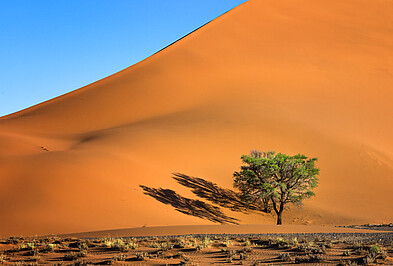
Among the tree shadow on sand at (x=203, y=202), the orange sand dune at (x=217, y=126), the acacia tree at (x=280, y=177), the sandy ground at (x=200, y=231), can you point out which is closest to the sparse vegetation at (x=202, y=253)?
the sandy ground at (x=200, y=231)

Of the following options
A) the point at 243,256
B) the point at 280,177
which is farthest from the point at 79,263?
the point at 280,177

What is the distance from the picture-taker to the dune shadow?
2600 cm

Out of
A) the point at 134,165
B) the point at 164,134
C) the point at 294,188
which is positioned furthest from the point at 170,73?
the point at 294,188

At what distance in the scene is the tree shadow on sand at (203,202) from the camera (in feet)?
86.1

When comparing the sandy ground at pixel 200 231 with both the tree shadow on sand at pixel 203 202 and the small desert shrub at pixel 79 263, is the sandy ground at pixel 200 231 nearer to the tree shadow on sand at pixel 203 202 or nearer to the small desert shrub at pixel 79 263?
the tree shadow on sand at pixel 203 202

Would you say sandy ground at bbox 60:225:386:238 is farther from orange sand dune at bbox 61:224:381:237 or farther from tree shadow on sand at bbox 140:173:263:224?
tree shadow on sand at bbox 140:173:263:224

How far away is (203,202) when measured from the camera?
27.9m

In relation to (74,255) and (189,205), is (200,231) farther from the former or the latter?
(189,205)

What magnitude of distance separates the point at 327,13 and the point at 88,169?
55.0 metres

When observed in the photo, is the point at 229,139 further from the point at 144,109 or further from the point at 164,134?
the point at 144,109

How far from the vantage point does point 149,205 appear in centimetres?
2484

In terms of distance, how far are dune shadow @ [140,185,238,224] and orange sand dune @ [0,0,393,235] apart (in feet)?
1.90

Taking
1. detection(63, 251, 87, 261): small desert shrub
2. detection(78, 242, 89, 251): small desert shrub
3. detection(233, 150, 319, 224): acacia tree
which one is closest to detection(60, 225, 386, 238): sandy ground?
detection(78, 242, 89, 251): small desert shrub

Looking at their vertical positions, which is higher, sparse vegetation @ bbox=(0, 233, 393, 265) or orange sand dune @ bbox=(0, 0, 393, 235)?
orange sand dune @ bbox=(0, 0, 393, 235)
